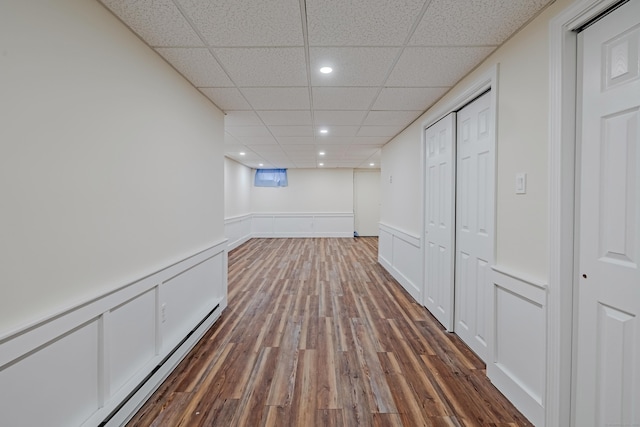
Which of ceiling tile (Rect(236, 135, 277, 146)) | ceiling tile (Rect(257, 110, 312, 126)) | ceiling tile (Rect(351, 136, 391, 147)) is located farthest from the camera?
ceiling tile (Rect(351, 136, 391, 147))

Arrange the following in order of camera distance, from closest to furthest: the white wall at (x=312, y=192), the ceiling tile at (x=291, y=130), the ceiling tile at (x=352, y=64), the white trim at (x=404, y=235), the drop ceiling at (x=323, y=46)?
the drop ceiling at (x=323, y=46) → the ceiling tile at (x=352, y=64) → the white trim at (x=404, y=235) → the ceiling tile at (x=291, y=130) → the white wall at (x=312, y=192)

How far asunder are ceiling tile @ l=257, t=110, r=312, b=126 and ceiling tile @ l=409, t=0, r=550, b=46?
5.61 ft

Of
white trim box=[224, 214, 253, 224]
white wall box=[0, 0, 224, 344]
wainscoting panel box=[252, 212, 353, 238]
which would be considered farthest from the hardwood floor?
wainscoting panel box=[252, 212, 353, 238]

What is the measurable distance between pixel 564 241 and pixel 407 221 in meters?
2.67

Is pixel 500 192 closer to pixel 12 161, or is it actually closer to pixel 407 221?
pixel 407 221

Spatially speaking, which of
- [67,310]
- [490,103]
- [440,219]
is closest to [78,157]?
[67,310]

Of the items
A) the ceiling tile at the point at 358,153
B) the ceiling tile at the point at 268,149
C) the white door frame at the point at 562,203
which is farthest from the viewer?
the ceiling tile at the point at 358,153

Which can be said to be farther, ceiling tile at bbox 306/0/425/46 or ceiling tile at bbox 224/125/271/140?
ceiling tile at bbox 224/125/271/140

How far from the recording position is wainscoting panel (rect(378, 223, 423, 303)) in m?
3.67

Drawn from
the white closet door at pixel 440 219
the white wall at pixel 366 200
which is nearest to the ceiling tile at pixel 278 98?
the white closet door at pixel 440 219

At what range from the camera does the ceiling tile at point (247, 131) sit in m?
4.00

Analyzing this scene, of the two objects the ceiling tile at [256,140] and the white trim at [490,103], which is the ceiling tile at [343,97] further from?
the ceiling tile at [256,140]

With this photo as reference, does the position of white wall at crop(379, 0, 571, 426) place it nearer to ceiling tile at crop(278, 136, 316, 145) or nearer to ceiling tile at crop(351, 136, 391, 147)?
ceiling tile at crop(351, 136, 391, 147)

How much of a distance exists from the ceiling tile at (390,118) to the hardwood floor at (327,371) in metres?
2.33
